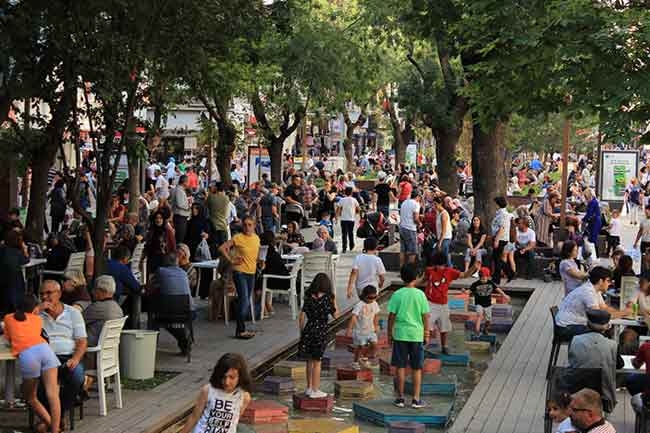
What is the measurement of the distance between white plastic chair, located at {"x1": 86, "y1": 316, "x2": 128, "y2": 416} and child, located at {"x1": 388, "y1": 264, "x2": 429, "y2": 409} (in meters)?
2.94

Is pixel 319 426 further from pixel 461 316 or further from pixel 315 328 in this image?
pixel 461 316

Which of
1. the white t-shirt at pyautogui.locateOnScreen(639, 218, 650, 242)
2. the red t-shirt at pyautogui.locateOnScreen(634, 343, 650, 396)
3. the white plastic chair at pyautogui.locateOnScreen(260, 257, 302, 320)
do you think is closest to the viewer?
the red t-shirt at pyautogui.locateOnScreen(634, 343, 650, 396)

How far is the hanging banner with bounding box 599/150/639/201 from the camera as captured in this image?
121ft

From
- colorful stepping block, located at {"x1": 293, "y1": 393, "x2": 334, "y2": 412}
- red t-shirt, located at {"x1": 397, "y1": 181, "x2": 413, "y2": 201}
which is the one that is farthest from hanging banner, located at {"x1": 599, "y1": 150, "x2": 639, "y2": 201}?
colorful stepping block, located at {"x1": 293, "y1": 393, "x2": 334, "y2": 412}

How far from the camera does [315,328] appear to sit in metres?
13.2

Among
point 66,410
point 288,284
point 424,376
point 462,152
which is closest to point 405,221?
point 288,284

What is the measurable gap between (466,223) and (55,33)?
13646 millimetres

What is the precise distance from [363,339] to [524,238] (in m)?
10.6

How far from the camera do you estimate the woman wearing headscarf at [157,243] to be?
2000cm

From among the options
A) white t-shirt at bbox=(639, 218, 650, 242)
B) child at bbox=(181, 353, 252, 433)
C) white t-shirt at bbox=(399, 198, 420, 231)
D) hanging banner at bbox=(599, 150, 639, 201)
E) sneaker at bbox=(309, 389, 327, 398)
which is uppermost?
hanging banner at bbox=(599, 150, 639, 201)

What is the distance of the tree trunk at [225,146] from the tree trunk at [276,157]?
7.49 m

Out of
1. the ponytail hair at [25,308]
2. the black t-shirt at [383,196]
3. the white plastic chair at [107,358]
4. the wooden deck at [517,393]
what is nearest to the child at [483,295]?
the wooden deck at [517,393]

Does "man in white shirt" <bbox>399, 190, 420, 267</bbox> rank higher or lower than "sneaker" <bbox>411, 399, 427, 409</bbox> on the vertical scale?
higher

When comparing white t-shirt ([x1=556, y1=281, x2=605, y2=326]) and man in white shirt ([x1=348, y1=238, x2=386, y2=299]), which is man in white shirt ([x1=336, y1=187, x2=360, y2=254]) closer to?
man in white shirt ([x1=348, y1=238, x2=386, y2=299])
